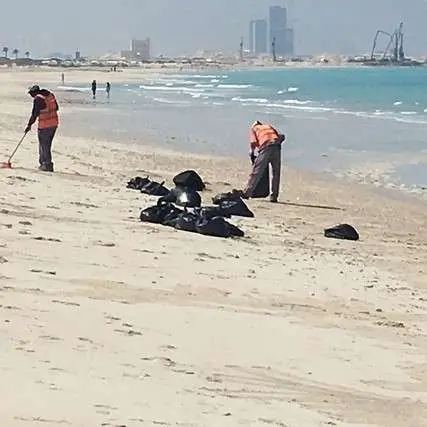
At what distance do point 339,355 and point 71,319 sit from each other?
163 cm

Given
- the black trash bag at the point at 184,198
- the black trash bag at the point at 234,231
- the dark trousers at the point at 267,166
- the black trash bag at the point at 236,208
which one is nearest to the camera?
the black trash bag at the point at 234,231

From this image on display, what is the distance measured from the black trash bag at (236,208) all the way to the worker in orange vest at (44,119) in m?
3.96

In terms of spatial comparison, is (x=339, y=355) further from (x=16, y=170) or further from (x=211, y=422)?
(x=16, y=170)

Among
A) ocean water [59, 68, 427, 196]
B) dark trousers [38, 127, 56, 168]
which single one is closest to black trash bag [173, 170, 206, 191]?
dark trousers [38, 127, 56, 168]

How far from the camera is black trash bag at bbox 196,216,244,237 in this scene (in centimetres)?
995

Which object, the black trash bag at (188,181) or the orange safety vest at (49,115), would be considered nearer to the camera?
the black trash bag at (188,181)

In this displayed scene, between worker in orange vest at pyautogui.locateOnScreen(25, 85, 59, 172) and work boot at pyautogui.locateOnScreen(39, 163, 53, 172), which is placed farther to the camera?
worker in orange vest at pyautogui.locateOnScreen(25, 85, 59, 172)

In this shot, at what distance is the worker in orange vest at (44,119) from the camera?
1522 centimetres

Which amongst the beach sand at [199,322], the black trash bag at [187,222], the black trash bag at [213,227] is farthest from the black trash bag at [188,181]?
the black trash bag at [213,227]

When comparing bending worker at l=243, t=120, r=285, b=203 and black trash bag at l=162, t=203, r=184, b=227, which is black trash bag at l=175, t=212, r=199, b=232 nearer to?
black trash bag at l=162, t=203, r=184, b=227

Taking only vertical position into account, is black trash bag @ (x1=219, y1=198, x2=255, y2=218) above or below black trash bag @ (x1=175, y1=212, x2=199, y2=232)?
below

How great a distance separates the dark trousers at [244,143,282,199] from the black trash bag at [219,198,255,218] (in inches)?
75.1

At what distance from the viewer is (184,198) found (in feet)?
41.0

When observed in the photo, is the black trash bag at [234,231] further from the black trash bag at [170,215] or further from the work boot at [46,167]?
the work boot at [46,167]
